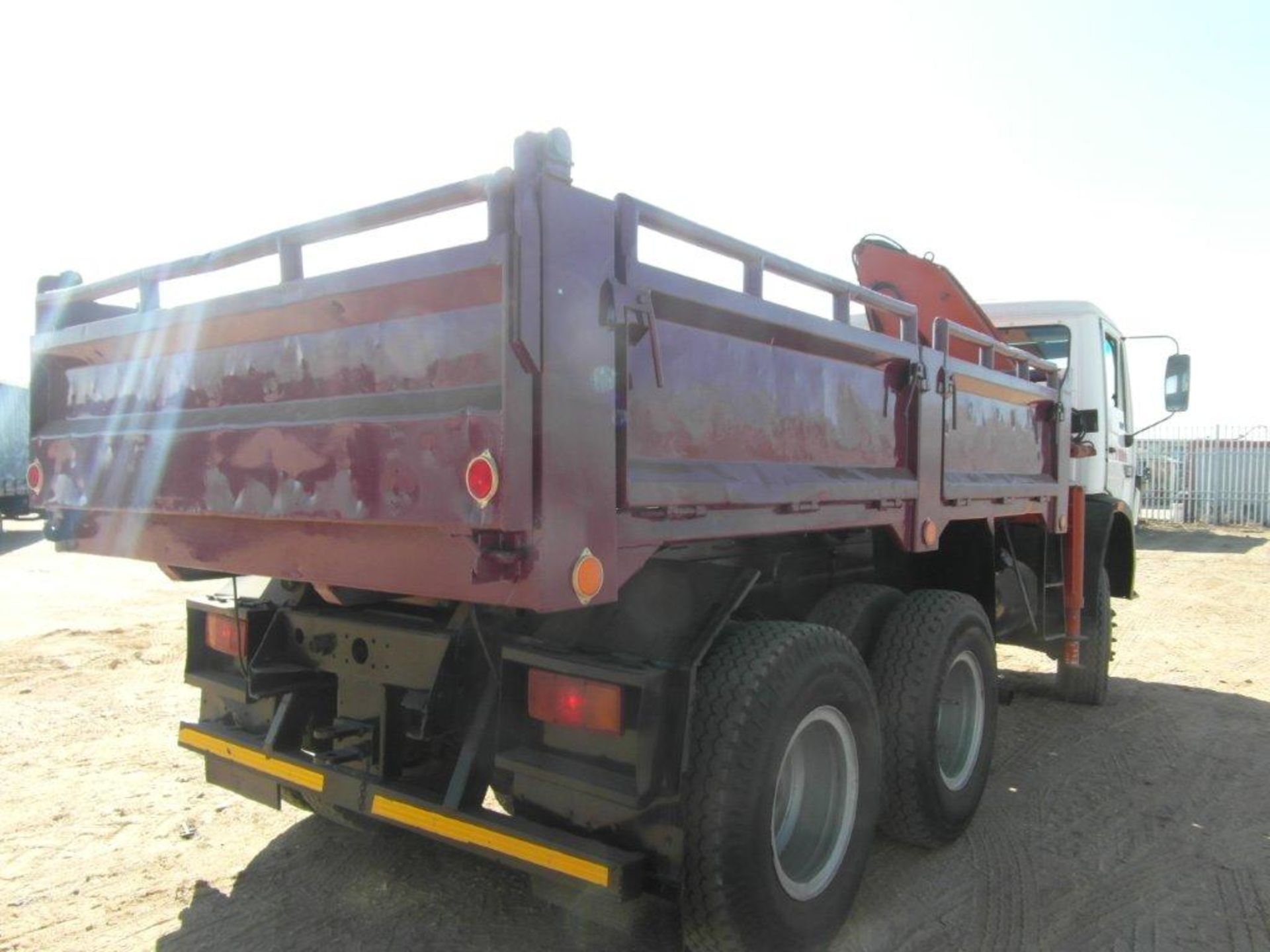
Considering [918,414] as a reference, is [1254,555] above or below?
below

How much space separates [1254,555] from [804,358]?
16373 mm

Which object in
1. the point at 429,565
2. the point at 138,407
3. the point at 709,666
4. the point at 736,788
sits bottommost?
the point at 736,788

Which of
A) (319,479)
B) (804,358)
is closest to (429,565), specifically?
(319,479)

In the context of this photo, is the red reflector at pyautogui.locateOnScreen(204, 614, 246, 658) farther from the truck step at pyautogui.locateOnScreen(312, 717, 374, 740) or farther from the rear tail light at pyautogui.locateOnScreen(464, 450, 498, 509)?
the rear tail light at pyautogui.locateOnScreen(464, 450, 498, 509)

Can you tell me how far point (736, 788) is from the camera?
2.52 meters

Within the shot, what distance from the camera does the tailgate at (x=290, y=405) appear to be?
228cm

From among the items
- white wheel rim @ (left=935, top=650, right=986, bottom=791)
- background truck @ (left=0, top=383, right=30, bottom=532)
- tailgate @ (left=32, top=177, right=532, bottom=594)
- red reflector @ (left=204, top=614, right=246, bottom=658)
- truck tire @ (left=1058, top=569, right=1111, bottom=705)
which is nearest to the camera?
tailgate @ (left=32, top=177, right=532, bottom=594)

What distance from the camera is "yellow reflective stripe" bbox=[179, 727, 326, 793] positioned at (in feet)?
9.87

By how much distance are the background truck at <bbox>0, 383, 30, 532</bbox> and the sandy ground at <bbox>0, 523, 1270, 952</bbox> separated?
14.2 metres

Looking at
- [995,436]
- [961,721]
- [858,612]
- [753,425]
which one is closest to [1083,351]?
[995,436]

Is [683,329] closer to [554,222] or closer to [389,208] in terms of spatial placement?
[554,222]

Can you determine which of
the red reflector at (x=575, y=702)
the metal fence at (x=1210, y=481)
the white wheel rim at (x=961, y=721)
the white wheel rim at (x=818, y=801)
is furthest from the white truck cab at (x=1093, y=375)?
the metal fence at (x=1210, y=481)

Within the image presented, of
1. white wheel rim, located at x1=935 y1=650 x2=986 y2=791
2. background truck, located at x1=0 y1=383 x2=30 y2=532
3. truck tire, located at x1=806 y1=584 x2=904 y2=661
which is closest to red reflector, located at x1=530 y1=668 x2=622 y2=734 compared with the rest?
truck tire, located at x1=806 y1=584 x2=904 y2=661

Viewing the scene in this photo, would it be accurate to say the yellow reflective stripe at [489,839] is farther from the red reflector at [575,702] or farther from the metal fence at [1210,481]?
the metal fence at [1210,481]
